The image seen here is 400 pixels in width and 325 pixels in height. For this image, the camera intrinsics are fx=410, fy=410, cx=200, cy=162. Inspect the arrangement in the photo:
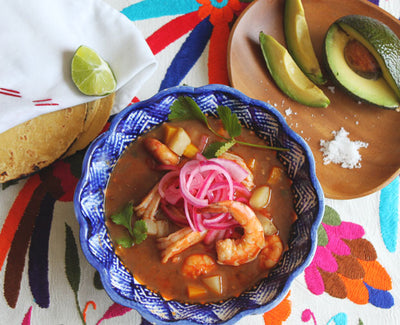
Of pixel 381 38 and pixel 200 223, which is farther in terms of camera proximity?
pixel 381 38

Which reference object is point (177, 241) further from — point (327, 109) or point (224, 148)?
point (327, 109)

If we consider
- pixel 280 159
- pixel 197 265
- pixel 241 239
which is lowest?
pixel 197 265

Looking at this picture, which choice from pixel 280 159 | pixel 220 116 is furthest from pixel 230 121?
pixel 280 159

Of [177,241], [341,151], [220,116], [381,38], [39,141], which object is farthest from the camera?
[341,151]

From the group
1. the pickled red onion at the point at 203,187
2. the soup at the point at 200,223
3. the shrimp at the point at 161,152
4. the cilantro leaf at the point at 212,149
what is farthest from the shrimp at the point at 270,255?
the shrimp at the point at 161,152

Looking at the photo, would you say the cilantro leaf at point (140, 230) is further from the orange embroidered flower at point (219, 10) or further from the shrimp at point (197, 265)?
the orange embroidered flower at point (219, 10)
